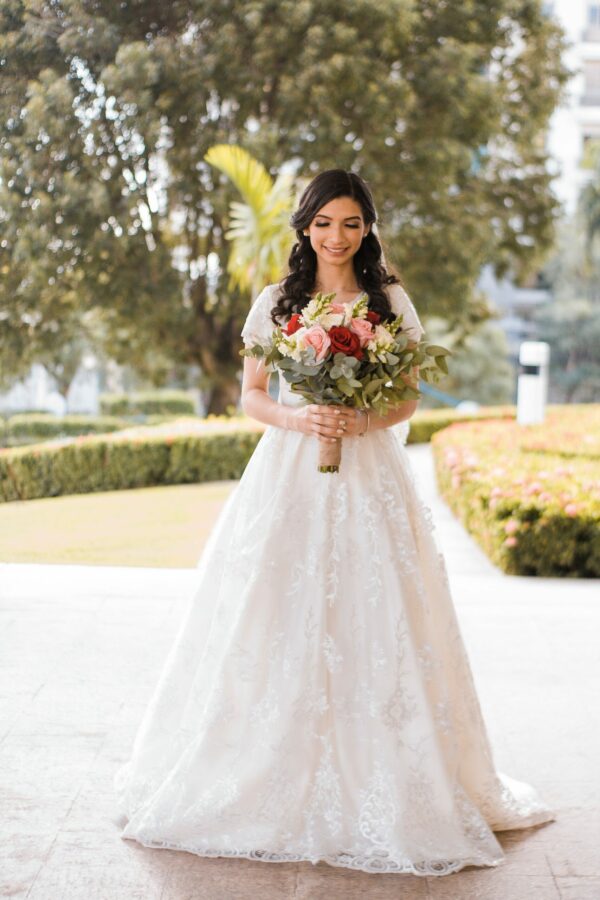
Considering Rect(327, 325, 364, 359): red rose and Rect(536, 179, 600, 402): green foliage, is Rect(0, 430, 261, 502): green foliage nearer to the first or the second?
Rect(327, 325, 364, 359): red rose

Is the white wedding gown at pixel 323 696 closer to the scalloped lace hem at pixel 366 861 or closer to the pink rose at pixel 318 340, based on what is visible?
the scalloped lace hem at pixel 366 861

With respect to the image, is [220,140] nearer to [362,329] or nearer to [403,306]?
[403,306]

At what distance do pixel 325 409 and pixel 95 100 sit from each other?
628cm

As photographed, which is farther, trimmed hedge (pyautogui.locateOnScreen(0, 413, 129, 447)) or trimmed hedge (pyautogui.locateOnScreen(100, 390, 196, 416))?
trimmed hedge (pyautogui.locateOnScreen(100, 390, 196, 416))

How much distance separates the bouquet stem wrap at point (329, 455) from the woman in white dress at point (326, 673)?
0.03m

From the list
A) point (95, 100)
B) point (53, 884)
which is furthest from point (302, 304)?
point (95, 100)

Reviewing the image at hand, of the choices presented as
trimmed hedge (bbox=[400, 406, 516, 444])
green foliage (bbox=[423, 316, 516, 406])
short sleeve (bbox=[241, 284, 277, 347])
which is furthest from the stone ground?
green foliage (bbox=[423, 316, 516, 406])

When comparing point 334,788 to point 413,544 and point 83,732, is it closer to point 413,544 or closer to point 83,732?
point 413,544

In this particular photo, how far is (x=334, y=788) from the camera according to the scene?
8.09ft

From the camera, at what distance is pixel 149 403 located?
1862cm

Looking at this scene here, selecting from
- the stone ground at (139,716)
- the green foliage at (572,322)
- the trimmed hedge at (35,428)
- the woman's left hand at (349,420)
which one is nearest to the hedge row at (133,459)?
the trimmed hedge at (35,428)

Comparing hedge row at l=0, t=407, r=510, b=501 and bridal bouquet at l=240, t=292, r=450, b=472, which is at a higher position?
bridal bouquet at l=240, t=292, r=450, b=472

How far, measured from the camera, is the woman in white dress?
8.08 ft

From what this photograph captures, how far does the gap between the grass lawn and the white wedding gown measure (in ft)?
12.8
